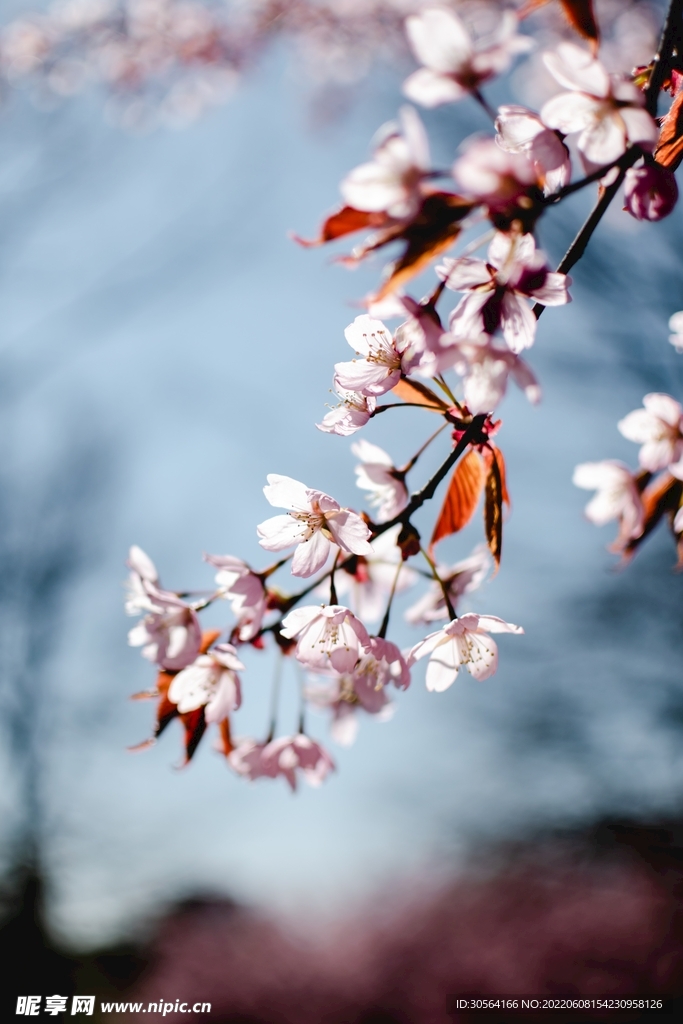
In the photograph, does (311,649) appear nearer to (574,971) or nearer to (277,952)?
(574,971)

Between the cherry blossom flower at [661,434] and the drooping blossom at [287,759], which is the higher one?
the cherry blossom flower at [661,434]

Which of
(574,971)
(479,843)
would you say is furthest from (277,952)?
(574,971)

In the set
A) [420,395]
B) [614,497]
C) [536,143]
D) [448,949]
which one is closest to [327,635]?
[420,395]

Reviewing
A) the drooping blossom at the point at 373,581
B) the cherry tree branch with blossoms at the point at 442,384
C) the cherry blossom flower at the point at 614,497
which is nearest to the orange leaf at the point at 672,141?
the cherry tree branch with blossoms at the point at 442,384

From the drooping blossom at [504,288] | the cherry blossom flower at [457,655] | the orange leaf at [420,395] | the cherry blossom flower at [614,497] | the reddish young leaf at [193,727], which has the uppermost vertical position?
the drooping blossom at [504,288]

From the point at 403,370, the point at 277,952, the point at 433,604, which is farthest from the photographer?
the point at 277,952

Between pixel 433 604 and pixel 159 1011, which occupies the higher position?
pixel 433 604

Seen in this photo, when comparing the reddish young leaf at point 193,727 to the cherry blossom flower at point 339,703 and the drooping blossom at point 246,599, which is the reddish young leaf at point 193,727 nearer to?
the drooping blossom at point 246,599
